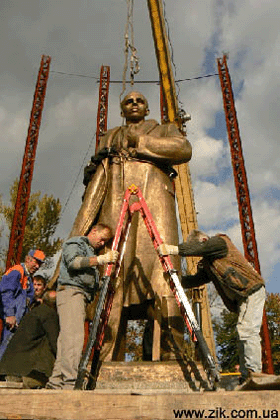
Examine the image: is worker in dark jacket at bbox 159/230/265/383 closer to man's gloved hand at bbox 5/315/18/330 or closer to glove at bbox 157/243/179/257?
glove at bbox 157/243/179/257

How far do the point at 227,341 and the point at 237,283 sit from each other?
63.5 ft

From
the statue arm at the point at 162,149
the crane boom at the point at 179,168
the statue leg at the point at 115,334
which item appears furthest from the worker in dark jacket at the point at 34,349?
the crane boom at the point at 179,168

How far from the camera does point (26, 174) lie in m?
21.2

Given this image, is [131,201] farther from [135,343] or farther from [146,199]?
[135,343]

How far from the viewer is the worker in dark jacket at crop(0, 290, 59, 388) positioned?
356 centimetres

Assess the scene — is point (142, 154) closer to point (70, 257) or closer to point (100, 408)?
point (70, 257)

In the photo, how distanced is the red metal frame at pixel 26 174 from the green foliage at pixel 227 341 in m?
10.8

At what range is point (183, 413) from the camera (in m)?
2.15

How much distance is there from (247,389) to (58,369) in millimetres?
1604

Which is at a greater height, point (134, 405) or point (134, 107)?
point (134, 107)

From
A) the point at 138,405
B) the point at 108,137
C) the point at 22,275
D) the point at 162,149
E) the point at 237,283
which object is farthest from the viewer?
the point at 108,137

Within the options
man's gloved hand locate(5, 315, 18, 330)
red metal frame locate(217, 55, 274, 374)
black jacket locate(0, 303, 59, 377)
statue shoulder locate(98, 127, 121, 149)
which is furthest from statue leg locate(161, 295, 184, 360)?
red metal frame locate(217, 55, 274, 374)

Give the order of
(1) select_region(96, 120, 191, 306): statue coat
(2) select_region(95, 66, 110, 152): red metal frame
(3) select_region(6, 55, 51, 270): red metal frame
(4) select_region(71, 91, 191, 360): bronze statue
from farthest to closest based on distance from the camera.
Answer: (2) select_region(95, 66, 110, 152): red metal frame
(3) select_region(6, 55, 51, 270): red metal frame
(1) select_region(96, 120, 191, 306): statue coat
(4) select_region(71, 91, 191, 360): bronze statue

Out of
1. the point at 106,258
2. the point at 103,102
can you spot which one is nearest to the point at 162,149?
the point at 106,258
